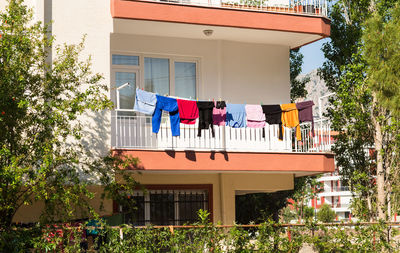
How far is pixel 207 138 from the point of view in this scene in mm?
16703

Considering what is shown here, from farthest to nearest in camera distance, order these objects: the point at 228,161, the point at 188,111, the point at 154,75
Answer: the point at 154,75 → the point at 228,161 → the point at 188,111

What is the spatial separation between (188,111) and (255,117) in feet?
5.90

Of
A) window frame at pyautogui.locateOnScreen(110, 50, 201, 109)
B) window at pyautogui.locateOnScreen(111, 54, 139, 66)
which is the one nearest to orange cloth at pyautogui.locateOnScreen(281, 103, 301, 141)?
window frame at pyautogui.locateOnScreen(110, 50, 201, 109)

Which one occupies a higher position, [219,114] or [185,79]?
[185,79]

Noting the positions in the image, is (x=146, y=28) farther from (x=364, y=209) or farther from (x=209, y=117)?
(x=364, y=209)

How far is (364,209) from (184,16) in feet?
28.9

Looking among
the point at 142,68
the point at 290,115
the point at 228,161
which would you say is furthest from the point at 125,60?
the point at 290,115

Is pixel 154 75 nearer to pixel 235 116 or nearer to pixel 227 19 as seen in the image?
pixel 227 19

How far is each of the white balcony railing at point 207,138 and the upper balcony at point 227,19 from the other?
235 cm

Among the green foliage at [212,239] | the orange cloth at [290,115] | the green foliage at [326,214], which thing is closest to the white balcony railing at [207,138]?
the orange cloth at [290,115]

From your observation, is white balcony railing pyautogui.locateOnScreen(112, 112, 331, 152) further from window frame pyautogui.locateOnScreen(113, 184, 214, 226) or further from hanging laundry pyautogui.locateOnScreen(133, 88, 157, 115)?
window frame pyautogui.locateOnScreen(113, 184, 214, 226)

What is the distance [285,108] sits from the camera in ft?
54.2

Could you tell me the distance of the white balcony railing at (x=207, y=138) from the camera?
52.3ft

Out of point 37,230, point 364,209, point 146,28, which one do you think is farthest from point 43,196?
point 364,209
